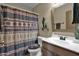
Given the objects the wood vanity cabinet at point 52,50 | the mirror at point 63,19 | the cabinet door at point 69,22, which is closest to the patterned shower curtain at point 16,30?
the wood vanity cabinet at point 52,50

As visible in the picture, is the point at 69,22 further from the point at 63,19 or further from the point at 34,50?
the point at 34,50

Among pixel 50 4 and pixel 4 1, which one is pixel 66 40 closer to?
pixel 50 4

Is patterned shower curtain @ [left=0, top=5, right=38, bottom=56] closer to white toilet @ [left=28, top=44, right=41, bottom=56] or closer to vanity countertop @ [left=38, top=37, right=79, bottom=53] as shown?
white toilet @ [left=28, top=44, right=41, bottom=56]

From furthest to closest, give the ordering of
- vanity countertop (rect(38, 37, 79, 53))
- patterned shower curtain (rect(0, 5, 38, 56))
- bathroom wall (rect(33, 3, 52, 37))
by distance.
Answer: bathroom wall (rect(33, 3, 52, 37)), patterned shower curtain (rect(0, 5, 38, 56)), vanity countertop (rect(38, 37, 79, 53))

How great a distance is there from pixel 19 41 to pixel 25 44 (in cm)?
11

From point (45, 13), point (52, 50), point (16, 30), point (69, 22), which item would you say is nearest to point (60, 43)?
point (52, 50)

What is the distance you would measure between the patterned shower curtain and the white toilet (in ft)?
0.21

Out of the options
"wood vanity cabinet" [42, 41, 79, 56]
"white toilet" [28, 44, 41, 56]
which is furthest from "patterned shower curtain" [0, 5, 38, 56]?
"wood vanity cabinet" [42, 41, 79, 56]

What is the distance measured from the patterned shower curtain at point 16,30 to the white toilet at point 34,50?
0.06 meters

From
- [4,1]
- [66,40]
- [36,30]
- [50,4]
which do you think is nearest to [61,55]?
[66,40]

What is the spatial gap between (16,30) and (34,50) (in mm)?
413

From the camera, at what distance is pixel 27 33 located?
1826 millimetres

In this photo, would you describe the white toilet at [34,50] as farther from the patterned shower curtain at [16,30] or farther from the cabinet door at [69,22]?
the cabinet door at [69,22]

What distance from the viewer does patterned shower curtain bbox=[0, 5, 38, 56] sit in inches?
65.1
